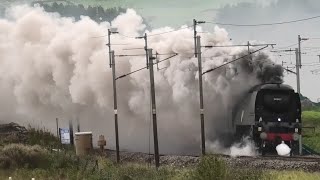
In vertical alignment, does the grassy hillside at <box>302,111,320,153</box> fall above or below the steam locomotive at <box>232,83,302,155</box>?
below

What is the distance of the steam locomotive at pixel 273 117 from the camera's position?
28.5 metres

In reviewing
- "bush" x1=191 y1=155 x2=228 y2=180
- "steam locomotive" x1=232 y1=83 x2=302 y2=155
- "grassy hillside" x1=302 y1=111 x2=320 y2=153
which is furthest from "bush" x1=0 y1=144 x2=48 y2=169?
"grassy hillside" x1=302 y1=111 x2=320 y2=153

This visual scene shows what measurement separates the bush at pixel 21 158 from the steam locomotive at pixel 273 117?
10.7 metres

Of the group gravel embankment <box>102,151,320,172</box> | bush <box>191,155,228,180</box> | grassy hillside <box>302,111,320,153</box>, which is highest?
bush <box>191,155,228,180</box>

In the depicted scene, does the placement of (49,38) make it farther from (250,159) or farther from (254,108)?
(250,159)

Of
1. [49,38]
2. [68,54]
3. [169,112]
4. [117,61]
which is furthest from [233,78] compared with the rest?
[49,38]

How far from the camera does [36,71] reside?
44.5 m

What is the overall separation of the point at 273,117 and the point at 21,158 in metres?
12.9

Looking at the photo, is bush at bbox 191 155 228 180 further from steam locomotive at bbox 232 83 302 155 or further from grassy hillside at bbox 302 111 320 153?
grassy hillside at bbox 302 111 320 153

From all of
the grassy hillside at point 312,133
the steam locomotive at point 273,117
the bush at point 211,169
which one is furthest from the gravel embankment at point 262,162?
the grassy hillside at point 312,133

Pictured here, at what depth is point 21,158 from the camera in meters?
27.2

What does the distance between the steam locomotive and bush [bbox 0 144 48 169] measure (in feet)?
35.2

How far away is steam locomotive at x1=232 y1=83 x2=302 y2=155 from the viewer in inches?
1121

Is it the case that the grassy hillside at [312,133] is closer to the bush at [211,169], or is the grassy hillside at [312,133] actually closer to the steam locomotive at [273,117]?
the steam locomotive at [273,117]
